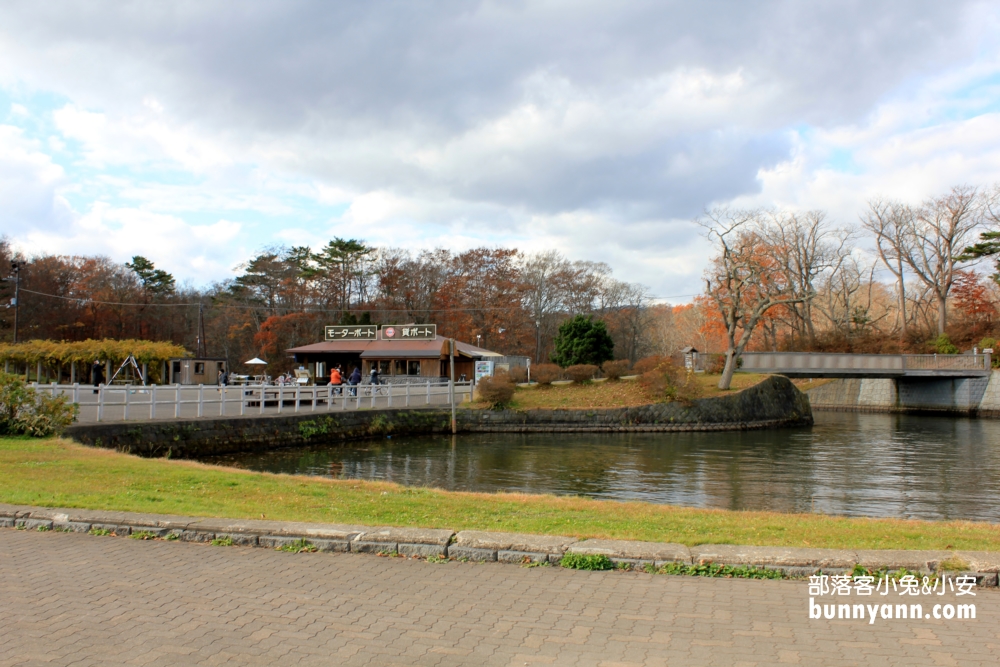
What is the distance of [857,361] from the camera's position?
148ft

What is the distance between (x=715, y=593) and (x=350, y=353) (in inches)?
1646

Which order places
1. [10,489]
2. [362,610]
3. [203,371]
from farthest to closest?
1. [203,371]
2. [10,489]
3. [362,610]

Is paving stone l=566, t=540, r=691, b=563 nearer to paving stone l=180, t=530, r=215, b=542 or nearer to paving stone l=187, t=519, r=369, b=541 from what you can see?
paving stone l=187, t=519, r=369, b=541

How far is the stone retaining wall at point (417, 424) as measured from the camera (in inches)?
783

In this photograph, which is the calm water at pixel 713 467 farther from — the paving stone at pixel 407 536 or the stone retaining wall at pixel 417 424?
the paving stone at pixel 407 536

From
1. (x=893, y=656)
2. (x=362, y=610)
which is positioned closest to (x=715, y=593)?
(x=893, y=656)

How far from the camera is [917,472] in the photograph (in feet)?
64.5

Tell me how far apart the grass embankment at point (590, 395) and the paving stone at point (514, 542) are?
26.8 m

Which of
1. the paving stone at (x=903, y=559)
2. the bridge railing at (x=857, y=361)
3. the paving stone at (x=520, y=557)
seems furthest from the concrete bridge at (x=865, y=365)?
the paving stone at (x=520, y=557)

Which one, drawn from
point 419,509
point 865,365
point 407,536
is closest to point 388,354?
point 865,365

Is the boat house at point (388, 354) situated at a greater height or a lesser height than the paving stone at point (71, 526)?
greater

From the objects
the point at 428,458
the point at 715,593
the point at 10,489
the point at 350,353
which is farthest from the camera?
the point at 350,353

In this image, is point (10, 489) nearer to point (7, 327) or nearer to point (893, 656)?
point (893, 656)

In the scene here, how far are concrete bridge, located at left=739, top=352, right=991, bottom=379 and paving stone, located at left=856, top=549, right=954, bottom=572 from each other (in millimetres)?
38626
